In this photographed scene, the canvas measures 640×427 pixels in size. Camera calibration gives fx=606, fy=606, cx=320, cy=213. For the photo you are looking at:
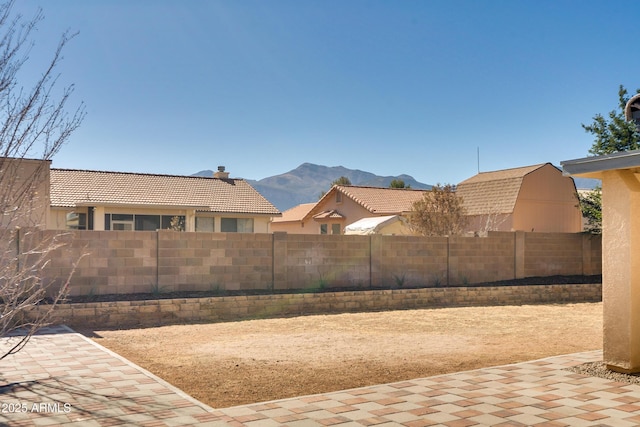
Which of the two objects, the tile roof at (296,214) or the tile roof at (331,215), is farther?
the tile roof at (296,214)

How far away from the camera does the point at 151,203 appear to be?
28109 mm

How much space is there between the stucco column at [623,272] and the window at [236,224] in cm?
2377

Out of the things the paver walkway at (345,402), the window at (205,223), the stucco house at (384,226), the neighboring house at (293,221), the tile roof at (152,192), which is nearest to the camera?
the paver walkway at (345,402)

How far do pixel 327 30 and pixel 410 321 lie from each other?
8.23 m

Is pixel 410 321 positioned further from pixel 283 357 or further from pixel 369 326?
pixel 283 357

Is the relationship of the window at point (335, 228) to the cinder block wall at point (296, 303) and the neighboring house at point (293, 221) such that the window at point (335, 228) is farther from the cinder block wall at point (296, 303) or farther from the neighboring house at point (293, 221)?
the cinder block wall at point (296, 303)

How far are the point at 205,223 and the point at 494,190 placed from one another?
14.9 m

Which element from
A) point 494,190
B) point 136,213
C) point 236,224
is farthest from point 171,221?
point 494,190

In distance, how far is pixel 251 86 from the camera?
20.2 m

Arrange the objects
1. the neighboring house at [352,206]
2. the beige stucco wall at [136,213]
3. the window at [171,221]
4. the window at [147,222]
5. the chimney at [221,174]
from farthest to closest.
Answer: the chimney at [221,174] < the neighboring house at [352,206] < the window at [171,221] < the window at [147,222] < the beige stucco wall at [136,213]

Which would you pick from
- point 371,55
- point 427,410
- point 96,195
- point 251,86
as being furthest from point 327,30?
point 96,195

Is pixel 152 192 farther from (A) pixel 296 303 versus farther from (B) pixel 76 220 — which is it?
(A) pixel 296 303

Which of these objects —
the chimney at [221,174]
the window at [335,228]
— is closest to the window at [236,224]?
the chimney at [221,174]

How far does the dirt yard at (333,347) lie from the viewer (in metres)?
7.72
